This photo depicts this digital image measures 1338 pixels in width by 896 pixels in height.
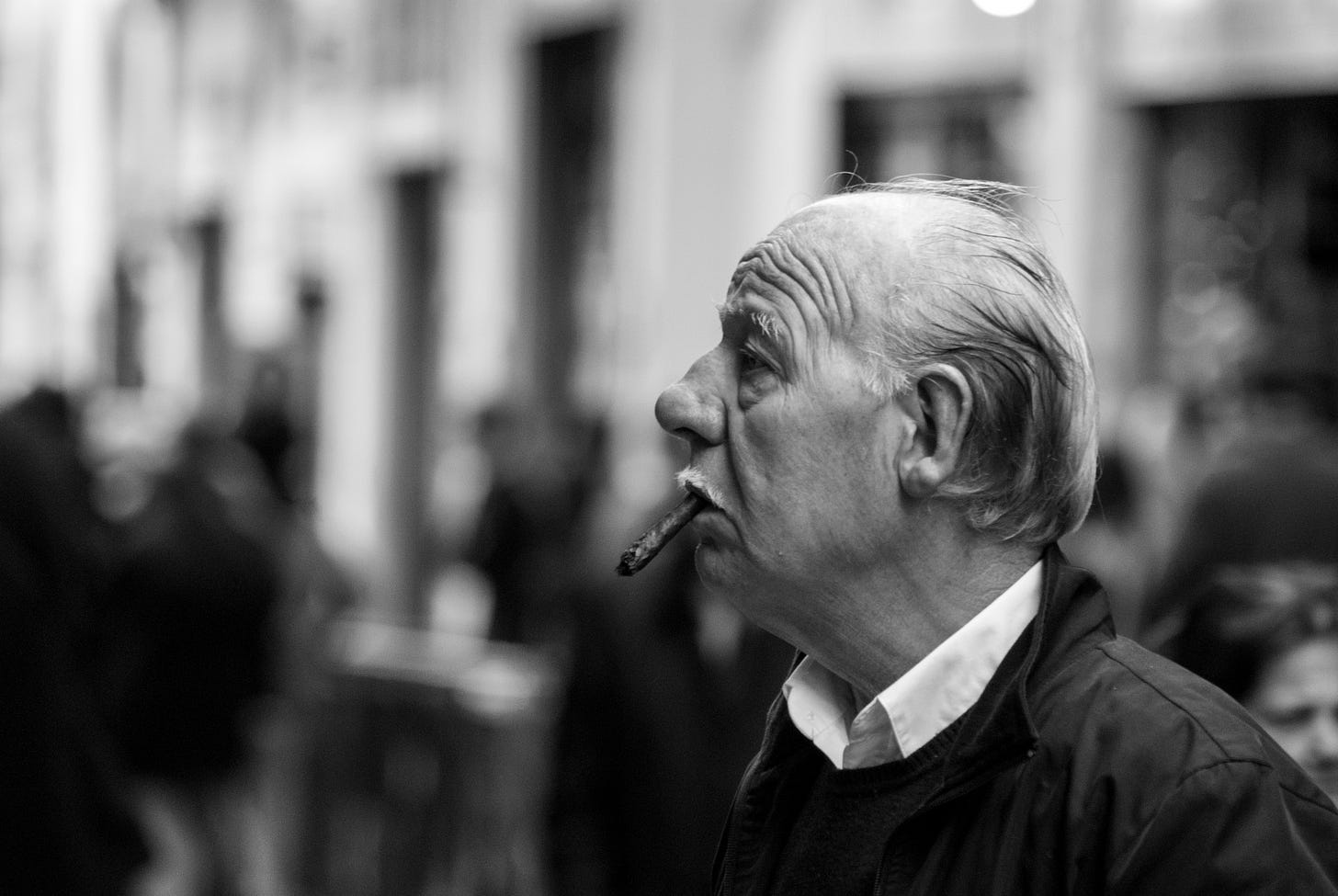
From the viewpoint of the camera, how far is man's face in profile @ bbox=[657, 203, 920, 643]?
6.51ft

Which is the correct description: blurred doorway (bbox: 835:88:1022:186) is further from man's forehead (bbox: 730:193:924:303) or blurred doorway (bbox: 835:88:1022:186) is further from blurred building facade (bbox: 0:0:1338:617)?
man's forehead (bbox: 730:193:924:303)

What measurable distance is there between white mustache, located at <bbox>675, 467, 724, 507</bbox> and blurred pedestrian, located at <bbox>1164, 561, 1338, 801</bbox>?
4.89 feet

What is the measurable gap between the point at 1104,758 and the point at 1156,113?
31.8 ft

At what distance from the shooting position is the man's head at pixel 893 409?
1962 mm

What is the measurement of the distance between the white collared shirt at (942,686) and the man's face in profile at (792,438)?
0.11m

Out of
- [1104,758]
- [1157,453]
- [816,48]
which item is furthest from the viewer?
[816,48]

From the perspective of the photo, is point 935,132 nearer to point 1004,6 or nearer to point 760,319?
point 1004,6

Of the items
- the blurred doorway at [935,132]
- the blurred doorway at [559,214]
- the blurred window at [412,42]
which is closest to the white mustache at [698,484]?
the blurred doorway at [935,132]

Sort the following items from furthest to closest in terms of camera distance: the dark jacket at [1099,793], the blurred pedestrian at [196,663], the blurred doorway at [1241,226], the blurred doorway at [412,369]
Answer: the blurred doorway at [412,369]
the blurred doorway at [1241,226]
the blurred pedestrian at [196,663]
the dark jacket at [1099,793]

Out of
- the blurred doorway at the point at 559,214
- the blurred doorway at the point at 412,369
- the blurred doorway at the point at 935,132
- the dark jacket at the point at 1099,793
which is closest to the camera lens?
the dark jacket at the point at 1099,793

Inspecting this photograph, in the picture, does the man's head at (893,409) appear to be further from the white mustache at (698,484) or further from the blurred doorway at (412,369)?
the blurred doorway at (412,369)

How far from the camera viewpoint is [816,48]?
11750mm

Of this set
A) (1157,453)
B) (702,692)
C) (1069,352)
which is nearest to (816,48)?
(1157,453)

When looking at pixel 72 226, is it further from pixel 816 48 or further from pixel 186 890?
pixel 186 890
